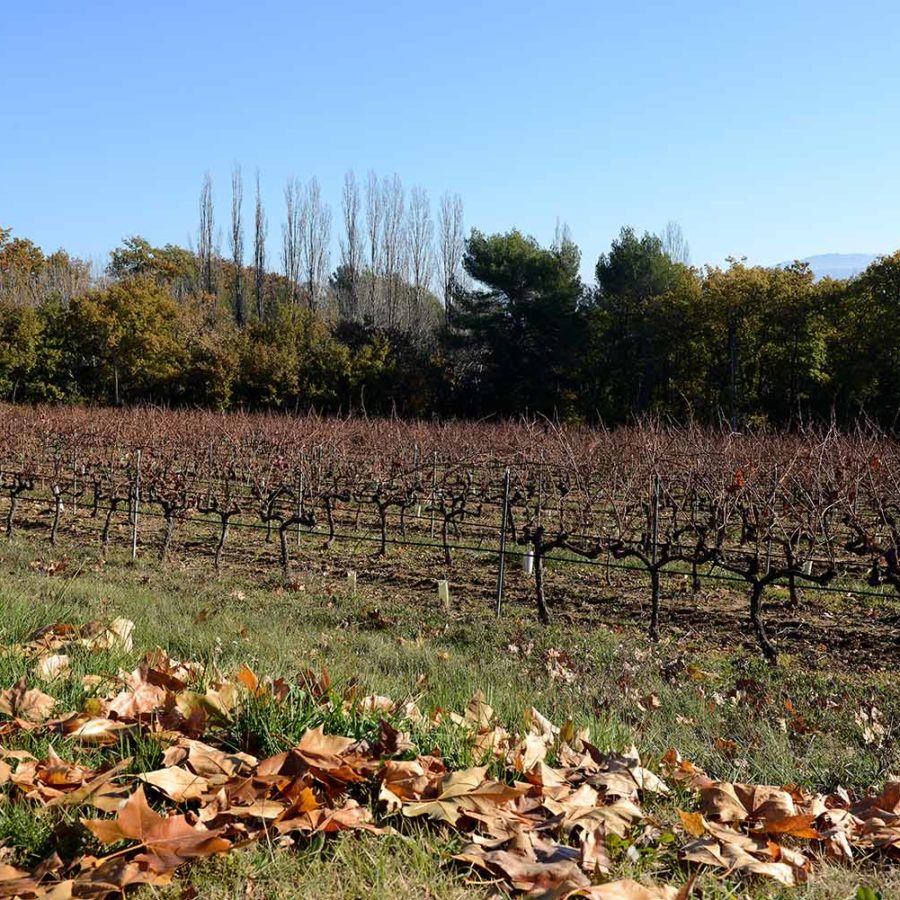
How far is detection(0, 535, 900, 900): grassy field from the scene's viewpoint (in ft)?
7.43

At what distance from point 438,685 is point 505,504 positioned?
6.72 m

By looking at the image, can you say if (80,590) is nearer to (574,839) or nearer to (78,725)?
(78,725)

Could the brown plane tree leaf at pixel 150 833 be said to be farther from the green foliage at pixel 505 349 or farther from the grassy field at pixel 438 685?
the green foliage at pixel 505 349

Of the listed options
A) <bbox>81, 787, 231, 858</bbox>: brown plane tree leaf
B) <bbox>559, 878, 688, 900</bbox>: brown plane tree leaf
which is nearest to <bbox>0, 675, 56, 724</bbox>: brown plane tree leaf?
<bbox>81, 787, 231, 858</bbox>: brown plane tree leaf

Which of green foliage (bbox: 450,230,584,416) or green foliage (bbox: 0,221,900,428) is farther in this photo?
green foliage (bbox: 450,230,584,416)

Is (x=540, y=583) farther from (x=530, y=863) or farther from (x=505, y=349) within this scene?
(x=505, y=349)

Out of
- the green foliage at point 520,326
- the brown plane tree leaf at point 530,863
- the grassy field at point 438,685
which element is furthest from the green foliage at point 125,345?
the brown plane tree leaf at point 530,863

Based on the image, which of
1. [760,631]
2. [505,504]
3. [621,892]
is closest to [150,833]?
[621,892]

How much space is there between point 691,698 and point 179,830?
4115 mm

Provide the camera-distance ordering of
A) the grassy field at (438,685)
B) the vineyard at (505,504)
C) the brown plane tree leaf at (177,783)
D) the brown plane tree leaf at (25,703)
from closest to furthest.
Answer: the grassy field at (438,685), the brown plane tree leaf at (177,783), the brown plane tree leaf at (25,703), the vineyard at (505,504)

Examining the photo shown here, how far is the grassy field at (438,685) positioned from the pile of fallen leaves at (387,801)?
0.19ft

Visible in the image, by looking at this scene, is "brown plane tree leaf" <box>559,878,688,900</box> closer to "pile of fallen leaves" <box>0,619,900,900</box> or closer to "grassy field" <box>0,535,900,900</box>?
"pile of fallen leaves" <box>0,619,900,900</box>

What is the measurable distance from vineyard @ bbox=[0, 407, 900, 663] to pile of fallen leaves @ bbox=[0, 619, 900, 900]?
5402mm

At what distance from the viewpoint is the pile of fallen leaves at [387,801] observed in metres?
2.19
